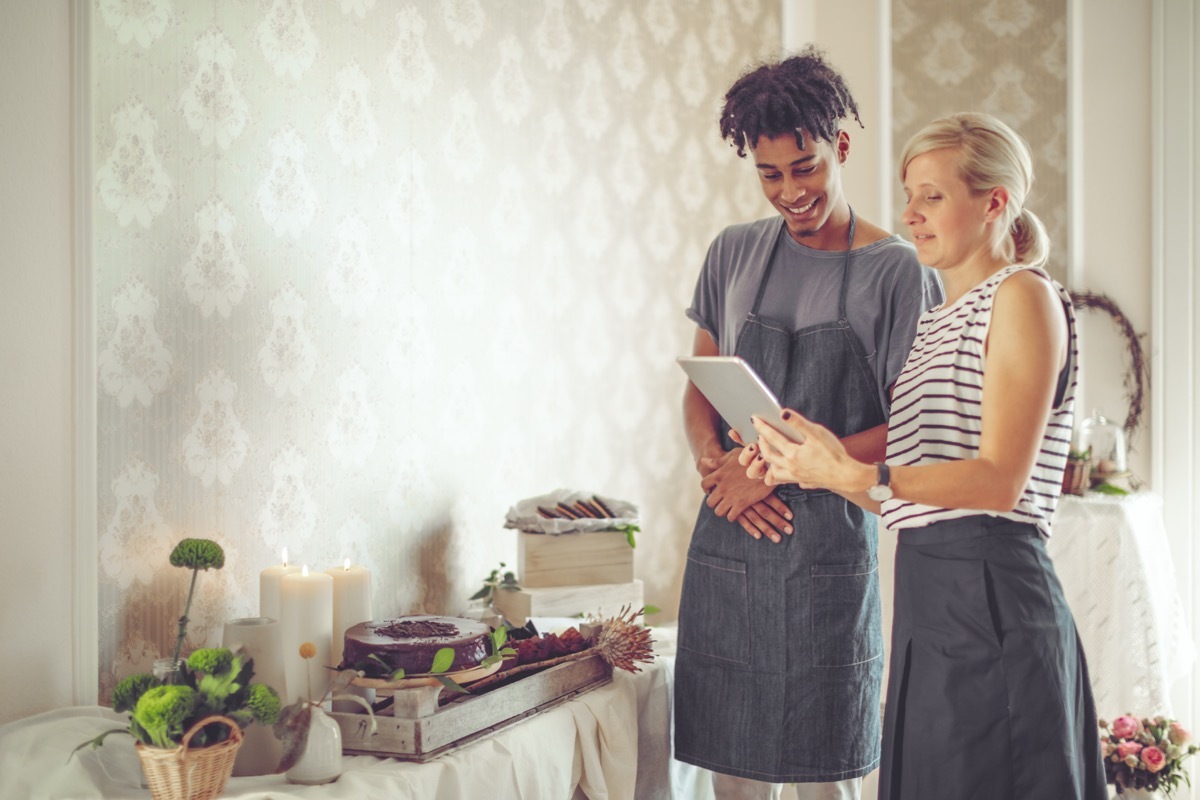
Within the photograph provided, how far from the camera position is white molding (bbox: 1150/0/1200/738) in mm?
3805

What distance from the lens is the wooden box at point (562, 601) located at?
2633 mm

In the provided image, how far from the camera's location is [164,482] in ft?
6.59

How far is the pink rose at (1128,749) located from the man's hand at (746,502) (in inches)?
53.3

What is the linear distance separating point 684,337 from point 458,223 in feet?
3.90

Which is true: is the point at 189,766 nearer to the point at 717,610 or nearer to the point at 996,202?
the point at 717,610

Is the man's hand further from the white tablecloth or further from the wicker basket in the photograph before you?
the wicker basket

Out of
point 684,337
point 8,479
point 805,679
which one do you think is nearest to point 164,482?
point 8,479

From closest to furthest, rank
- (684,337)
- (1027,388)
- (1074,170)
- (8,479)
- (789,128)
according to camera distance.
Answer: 1. (1027,388)
2. (8,479)
3. (789,128)
4. (684,337)
5. (1074,170)

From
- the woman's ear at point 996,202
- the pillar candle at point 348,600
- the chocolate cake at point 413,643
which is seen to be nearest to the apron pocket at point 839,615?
the chocolate cake at point 413,643

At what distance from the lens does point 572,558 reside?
107 inches

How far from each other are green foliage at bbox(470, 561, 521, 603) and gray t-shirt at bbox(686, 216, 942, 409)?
2.89 feet

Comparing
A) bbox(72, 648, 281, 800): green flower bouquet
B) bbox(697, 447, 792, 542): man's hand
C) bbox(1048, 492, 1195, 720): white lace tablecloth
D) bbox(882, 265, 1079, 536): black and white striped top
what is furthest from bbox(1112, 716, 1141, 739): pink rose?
bbox(72, 648, 281, 800): green flower bouquet

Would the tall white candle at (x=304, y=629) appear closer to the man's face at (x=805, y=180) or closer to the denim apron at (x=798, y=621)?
the denim apron at (x=798, y=621)

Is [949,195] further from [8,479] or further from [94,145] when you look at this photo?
[8,479]
